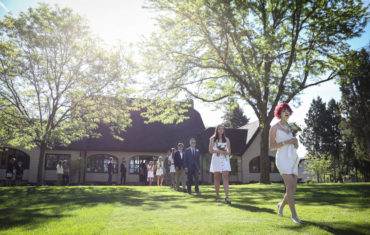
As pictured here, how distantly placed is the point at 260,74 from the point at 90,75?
37.0 ft

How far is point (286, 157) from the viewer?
177 inches

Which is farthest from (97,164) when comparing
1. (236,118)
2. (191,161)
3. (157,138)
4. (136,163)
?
(236,118)

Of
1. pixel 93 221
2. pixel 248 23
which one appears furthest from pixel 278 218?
pixel 248 23

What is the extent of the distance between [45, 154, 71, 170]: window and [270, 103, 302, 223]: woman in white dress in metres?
24.5

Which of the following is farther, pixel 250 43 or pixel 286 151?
pixel 250 43

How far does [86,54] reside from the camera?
61.4 feet

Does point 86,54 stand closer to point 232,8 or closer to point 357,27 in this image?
point 232,8

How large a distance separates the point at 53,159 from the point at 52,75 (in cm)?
1074

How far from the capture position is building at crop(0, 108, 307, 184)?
978 inches

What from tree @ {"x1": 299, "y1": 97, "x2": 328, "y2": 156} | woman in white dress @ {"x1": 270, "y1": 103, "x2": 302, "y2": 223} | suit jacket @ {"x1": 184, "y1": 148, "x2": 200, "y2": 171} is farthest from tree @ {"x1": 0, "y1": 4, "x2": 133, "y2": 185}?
tree @ {"x1": 299, "y1": 97, "x2": 328, "y2": 156}

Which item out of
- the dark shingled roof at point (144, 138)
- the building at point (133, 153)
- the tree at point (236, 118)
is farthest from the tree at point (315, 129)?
the dark shingled roof at point (144, 138)

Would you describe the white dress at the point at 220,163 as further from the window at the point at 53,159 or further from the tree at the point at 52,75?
the window at the point at 53,159

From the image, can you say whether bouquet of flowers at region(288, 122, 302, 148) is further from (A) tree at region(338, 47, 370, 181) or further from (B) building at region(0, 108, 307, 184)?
(A) tree at region(338, 47, 370, 181)

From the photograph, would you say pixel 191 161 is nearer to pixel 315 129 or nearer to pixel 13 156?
pixel 13 156
